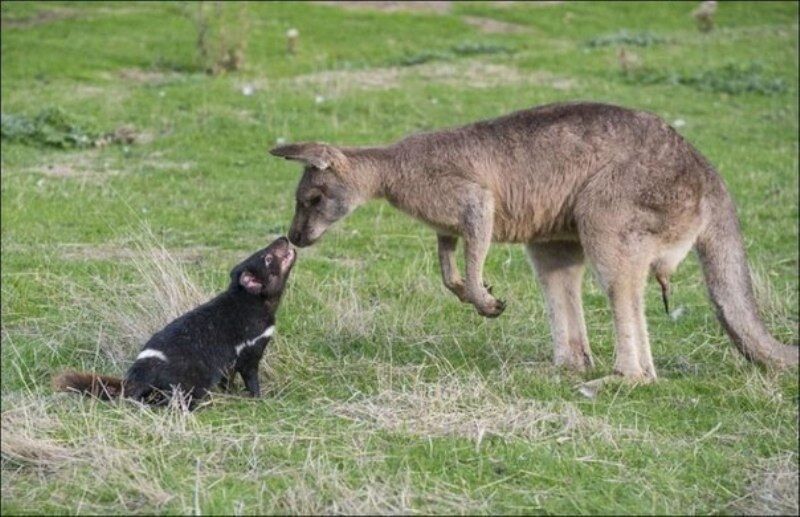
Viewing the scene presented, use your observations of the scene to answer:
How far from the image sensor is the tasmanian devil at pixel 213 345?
7555 mm

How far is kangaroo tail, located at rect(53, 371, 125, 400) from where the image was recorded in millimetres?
7488

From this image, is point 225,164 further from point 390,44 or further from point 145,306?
point 390,44

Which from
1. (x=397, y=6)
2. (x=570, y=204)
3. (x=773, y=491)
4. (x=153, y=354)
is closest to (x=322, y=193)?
(x=570, y=204)

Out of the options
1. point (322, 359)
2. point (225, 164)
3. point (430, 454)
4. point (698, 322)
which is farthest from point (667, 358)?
point (225, 164)

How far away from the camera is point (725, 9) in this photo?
110 ft

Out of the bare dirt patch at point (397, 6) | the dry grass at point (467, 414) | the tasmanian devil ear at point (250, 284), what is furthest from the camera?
the bare dirt patch at point (397, 6)

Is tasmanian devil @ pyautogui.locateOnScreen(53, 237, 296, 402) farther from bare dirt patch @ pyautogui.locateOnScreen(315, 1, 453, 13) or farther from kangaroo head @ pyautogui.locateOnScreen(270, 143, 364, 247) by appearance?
bare dirt patch @ pyautogui.locateOnScreen(315, 1, 453, 13)

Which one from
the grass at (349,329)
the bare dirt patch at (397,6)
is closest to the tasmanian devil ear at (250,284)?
the grass at (349,329)

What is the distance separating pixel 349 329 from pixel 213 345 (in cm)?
155

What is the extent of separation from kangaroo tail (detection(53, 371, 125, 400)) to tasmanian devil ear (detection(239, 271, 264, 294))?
1.06 metres

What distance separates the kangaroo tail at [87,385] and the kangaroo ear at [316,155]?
1.83 metres

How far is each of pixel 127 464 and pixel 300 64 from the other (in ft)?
59.9

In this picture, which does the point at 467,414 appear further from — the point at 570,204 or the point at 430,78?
the point at 430,78

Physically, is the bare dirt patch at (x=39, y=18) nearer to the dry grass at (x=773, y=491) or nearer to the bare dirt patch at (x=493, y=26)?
the bare dirt patch at (x=493, y=26)
